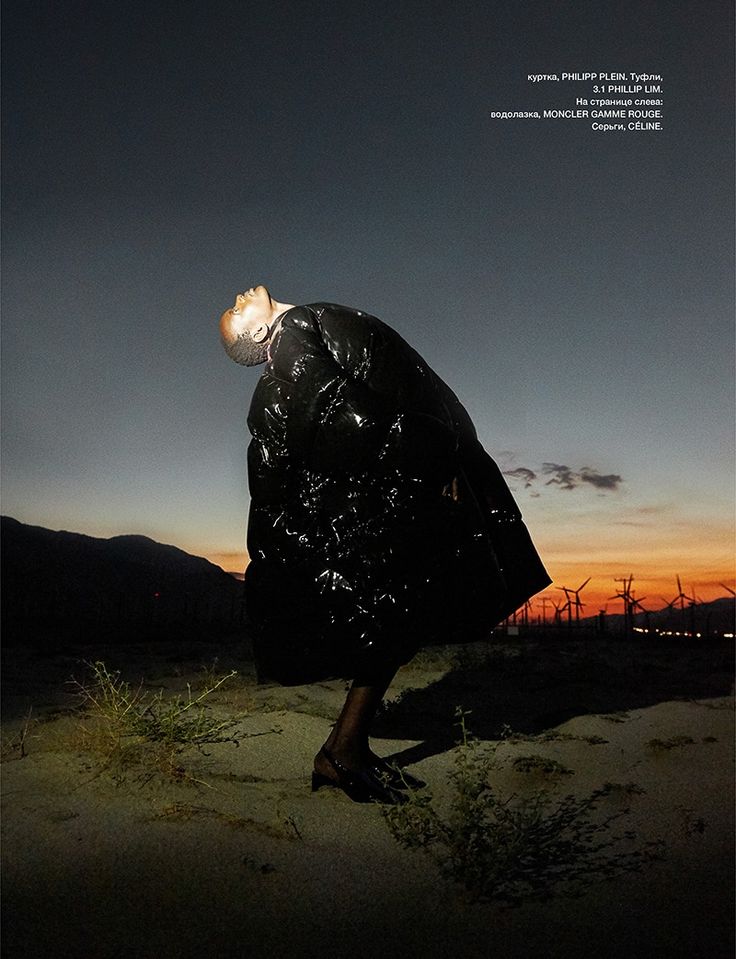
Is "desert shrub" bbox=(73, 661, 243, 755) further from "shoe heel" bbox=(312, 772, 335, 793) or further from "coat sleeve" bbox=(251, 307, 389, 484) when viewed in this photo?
"coat sleeve" bbox=(251, 307, 389, 484)

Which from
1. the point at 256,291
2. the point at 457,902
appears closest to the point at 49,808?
the point at 457,902

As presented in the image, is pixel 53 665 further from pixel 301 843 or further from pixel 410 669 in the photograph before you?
pixel 301 843

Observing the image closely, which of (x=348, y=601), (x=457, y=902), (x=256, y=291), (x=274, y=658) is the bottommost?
(x=457, y=902)

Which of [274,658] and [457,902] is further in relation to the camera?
[274,658]

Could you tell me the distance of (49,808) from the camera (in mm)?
3107

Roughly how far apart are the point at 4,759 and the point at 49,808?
0.87 meters

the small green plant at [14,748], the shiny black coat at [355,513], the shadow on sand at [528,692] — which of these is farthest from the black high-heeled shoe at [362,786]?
the small green plant at [14,748]

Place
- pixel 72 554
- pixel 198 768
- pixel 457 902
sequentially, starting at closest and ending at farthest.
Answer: pixel 457 902 < pixel 198 768 < pixel 72 554

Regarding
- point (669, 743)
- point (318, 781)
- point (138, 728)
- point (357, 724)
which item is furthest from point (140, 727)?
point (669, 743)

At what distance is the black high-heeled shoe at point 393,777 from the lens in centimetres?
351

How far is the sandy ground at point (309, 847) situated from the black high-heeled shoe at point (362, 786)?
0.22ft

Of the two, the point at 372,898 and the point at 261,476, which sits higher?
the point at 261,476

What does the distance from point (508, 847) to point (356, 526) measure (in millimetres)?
1464

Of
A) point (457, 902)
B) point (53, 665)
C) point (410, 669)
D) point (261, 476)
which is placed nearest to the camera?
point (457, 902)
